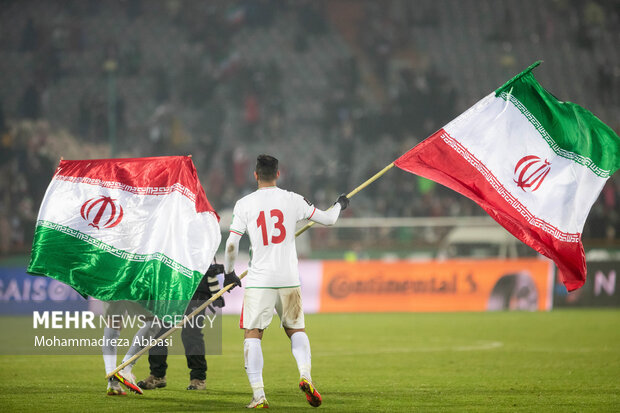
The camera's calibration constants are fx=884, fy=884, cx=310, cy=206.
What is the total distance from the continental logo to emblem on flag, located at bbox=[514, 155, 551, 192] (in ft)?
43.7

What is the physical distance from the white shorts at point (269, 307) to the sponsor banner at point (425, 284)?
1445 cm

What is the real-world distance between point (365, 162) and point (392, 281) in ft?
34.8

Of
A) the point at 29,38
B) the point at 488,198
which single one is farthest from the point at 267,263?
the point at 29,38

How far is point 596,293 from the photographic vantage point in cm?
2417

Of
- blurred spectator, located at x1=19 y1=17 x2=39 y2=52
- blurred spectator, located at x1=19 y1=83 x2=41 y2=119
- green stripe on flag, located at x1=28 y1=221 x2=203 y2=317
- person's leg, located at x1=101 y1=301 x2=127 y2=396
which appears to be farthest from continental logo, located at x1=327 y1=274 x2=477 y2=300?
blurred spectator, located at x1=19 y1=17 x2=39 y2=52

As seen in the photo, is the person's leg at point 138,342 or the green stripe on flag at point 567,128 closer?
the person's leg at point 138,342

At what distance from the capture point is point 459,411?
8359 millimetres

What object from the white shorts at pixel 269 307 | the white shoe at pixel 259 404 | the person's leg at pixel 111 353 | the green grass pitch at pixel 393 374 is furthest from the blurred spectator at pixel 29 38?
the white shoe at pixel 259 404

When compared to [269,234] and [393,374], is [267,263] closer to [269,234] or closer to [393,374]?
[269,234]

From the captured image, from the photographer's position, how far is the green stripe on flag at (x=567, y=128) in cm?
1000

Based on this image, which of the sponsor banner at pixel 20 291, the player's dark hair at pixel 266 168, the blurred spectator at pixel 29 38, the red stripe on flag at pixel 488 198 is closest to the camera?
the player's dark hair at pixel 266 168

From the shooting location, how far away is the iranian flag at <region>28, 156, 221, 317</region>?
9617mm

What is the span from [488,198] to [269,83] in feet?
86.9

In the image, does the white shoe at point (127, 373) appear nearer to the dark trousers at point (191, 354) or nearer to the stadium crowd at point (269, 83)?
the dark trousers at point (191, 354)
